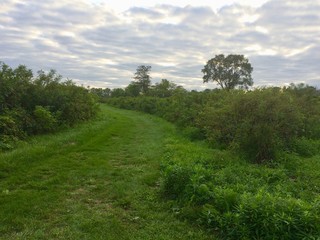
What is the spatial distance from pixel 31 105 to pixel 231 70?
135 ft

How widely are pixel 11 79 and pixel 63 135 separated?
316 centimetres

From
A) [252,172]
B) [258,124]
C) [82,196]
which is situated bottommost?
[82,196]

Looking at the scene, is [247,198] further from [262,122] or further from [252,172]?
[262,122]

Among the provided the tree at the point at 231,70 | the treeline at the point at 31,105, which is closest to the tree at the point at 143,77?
the tree at the point at 231,70

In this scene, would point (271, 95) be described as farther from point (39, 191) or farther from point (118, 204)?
point (39, 191)

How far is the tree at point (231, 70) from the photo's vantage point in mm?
51156

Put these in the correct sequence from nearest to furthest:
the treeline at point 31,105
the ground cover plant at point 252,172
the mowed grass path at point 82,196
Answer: the ground cover plant at point 252,172 < the mowed grass path at point 82,196 < the treeline at point 31,105

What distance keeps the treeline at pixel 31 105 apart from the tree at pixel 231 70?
36.3 metres

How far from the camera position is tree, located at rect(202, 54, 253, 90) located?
51156mm

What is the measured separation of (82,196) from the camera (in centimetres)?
665

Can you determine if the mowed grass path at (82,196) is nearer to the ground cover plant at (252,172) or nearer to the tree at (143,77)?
the ground cover plant at (252,172)

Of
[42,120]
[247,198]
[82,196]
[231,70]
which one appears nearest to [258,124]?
[247,198]

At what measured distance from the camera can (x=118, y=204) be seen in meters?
6.29

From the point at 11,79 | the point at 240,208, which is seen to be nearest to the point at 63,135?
the point at 11,79
